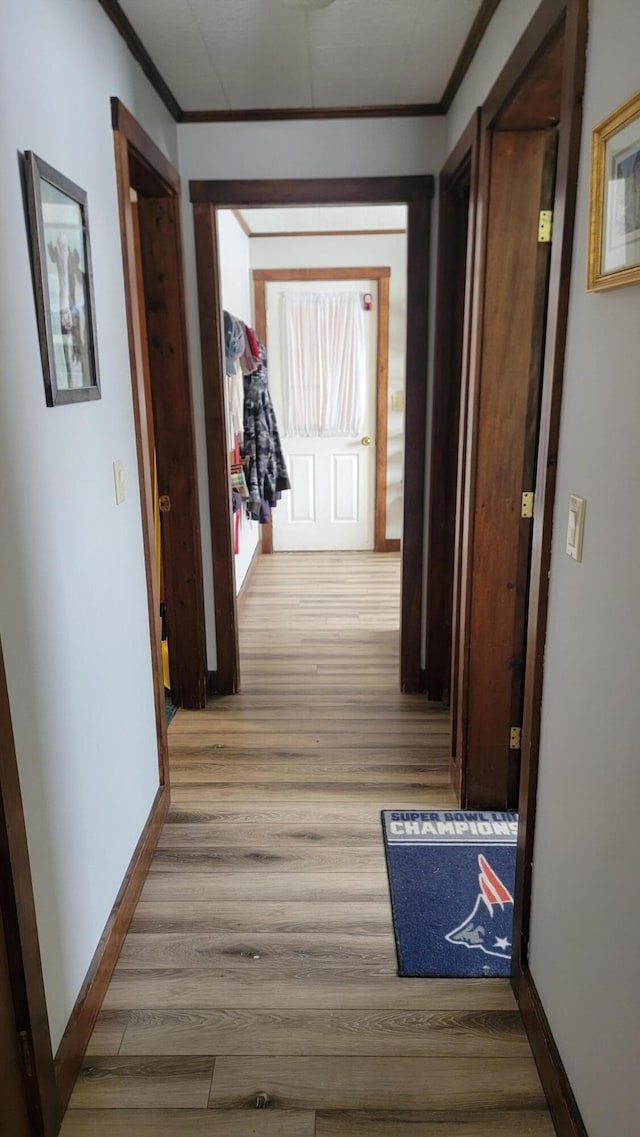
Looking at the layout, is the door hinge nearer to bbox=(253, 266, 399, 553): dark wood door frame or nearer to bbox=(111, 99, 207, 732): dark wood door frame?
bbox=(111, 99, 207, 732): dark wood door frame

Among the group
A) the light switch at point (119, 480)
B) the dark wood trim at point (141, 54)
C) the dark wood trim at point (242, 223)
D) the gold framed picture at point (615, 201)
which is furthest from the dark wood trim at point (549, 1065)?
the dark wood trim at point (242, 223)

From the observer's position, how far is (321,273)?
5668 millimetres

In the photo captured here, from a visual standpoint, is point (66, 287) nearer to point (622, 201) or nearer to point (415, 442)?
point (622, 201)

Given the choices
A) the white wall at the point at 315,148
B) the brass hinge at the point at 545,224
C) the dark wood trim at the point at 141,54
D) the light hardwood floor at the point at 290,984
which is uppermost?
the dark wood trim at the point at 141,54

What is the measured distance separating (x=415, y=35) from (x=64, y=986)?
8.87 ft

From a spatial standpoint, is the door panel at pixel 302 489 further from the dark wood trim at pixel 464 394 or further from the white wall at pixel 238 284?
the dark wood trim at pixel 464 394

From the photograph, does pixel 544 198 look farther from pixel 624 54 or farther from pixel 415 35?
pixel 624 54

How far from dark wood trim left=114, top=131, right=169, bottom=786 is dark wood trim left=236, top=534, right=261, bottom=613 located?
6.08ft

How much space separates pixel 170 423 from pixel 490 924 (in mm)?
2168

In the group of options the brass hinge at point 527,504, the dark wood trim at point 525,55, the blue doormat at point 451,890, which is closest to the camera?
the dark wood trim at point 525,55

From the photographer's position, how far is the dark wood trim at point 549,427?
1.34m

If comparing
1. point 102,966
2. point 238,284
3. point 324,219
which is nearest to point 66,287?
point 102,966

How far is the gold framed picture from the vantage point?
3.57 feet

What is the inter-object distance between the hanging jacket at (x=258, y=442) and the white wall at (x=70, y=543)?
7.65 feet
